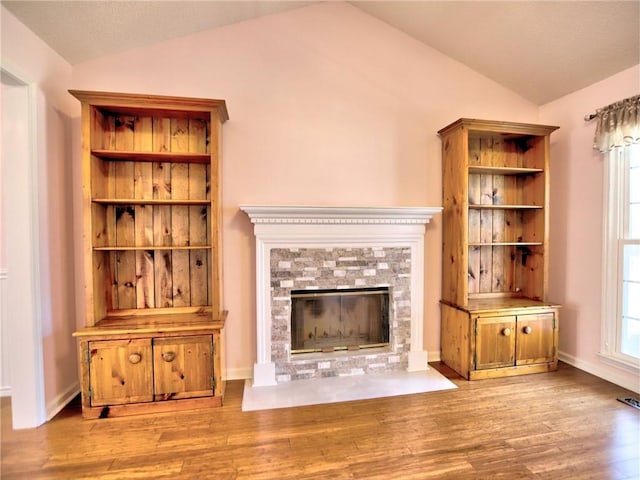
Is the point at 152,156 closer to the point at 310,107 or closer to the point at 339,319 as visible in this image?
the point at 310,107

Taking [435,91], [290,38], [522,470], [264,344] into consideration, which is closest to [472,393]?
[522,470]

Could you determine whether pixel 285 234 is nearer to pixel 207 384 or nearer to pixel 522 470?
pixel 207 384

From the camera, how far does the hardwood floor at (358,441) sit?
1615mm

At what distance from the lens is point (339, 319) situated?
281cm

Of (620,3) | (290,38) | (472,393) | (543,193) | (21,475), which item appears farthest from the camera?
(543,193)

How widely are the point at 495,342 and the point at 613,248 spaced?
125 cm

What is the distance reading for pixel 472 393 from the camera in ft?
7.86

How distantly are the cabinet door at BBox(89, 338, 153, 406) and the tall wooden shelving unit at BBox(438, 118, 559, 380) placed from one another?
2524 millimetres

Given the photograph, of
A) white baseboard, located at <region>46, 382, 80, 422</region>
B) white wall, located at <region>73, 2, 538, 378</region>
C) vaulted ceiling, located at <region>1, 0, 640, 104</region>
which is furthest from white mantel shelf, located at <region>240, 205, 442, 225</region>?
white baseboard, located at <region>46, 382, 80, 422</region>

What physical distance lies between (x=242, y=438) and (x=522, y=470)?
157 cm

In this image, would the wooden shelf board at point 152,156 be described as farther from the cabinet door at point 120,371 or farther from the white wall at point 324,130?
the cabinet door at point 120,371

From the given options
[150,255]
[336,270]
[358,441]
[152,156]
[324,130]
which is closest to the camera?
[358,441]

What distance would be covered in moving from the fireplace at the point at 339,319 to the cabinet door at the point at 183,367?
29.6 inches

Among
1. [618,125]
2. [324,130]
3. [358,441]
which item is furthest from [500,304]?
[324,130]
